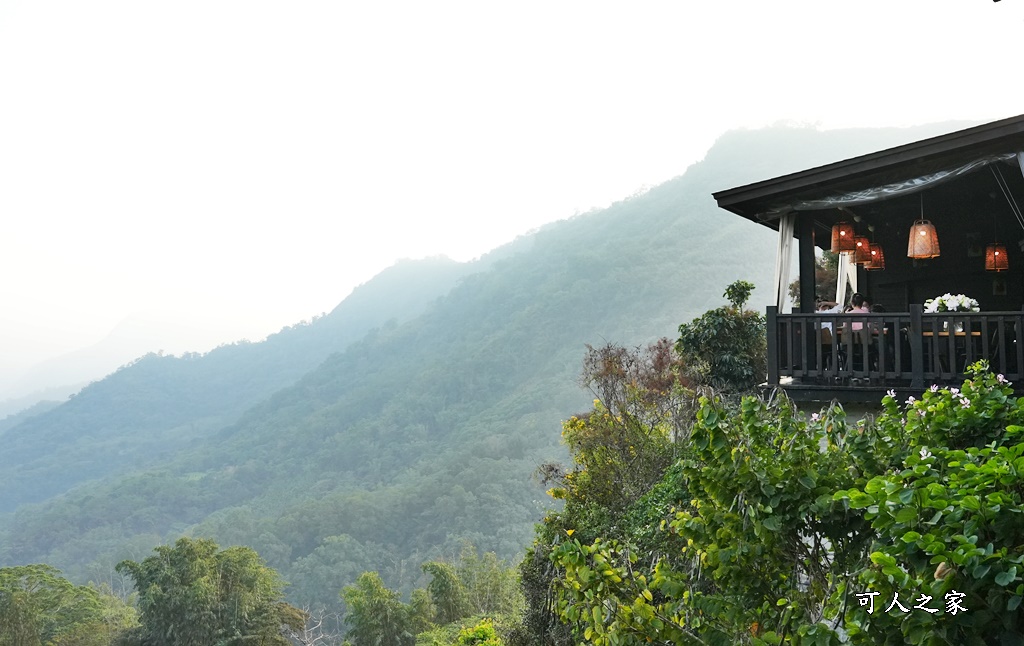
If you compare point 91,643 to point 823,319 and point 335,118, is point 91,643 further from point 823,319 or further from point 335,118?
point 335,118

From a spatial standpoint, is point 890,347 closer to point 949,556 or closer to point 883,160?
point 883,160

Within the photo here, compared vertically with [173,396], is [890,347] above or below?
above

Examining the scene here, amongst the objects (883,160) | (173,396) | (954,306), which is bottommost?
(173,396)

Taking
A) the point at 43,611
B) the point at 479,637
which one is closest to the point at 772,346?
the point at 479,637

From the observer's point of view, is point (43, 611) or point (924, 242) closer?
point (924, 242)

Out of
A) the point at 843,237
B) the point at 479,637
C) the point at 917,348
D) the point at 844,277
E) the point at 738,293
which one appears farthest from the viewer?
the point at 479,637

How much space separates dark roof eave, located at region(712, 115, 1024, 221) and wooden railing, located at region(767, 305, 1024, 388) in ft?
4.98

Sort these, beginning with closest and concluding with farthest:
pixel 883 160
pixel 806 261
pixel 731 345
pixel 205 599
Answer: pixel 883 160, pixel 806 261, pixel 731 345, pixel 205 599

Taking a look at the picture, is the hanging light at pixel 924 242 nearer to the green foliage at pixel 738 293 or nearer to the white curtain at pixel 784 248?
the white curtain at pixel 784 248

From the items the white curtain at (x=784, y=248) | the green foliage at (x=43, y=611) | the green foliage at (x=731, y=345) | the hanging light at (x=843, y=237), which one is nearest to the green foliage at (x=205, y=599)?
the green foliage at (x=43, y=611)

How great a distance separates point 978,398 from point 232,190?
137 meters

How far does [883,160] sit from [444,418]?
68.9m

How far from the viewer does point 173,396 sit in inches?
4518

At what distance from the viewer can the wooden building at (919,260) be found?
7.09 meters
